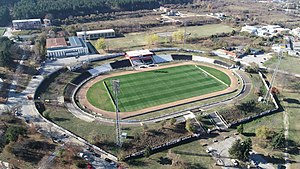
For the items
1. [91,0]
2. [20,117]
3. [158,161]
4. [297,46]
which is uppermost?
[91,0]

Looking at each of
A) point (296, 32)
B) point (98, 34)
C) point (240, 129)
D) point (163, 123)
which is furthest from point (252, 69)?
point (98, 34)

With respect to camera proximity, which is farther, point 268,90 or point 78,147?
point 268,90

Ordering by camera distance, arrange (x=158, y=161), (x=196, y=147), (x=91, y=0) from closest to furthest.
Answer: (x=158, y=161)
(x=196, y=147)
(x=91, y=0)

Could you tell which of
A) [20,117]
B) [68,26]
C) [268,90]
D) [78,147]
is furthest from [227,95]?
[68,26]

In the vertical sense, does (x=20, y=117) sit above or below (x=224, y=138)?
above

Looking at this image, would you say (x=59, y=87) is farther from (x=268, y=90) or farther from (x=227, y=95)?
(x=268, y=90)

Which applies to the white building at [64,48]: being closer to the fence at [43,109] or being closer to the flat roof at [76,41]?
the flat roof at [76,41]

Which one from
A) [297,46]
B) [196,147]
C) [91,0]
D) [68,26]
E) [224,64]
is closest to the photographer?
[196,147]
